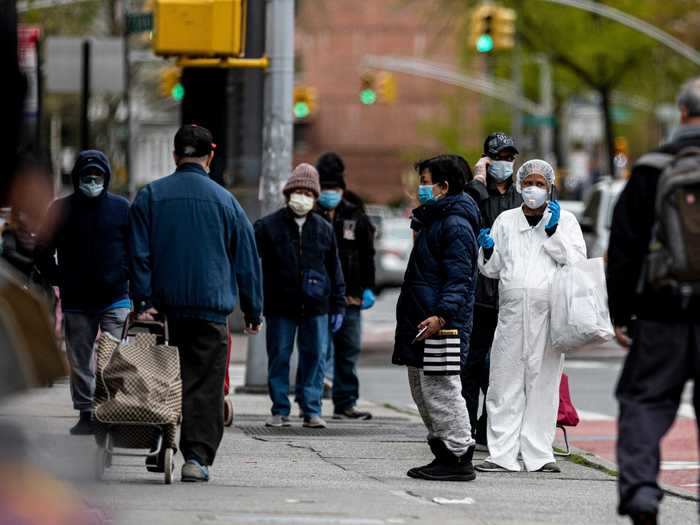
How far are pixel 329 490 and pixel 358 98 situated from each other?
8746 cm

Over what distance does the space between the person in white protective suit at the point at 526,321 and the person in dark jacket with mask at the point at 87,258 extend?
2.25 meters

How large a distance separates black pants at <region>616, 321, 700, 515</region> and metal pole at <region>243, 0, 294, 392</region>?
8.35 meters

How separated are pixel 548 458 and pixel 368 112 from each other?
3414 inches

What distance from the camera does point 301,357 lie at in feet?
42.3

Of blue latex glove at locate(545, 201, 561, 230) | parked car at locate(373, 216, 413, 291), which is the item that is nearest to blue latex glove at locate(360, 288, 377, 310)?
blue latex glove at locate(545, 201, 561, 230)

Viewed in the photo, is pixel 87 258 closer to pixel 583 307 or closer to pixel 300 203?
pixel 300 203

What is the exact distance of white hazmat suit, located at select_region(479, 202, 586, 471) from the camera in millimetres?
10211

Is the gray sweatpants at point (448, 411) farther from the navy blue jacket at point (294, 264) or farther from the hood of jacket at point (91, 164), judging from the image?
the navy blue jacket at point (294, 264)

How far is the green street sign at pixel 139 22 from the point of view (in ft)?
75.5

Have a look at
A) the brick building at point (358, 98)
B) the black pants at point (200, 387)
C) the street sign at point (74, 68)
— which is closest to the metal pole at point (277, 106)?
the black pants at point (200, 387)

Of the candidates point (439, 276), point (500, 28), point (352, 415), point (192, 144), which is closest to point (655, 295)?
point (439, 276)

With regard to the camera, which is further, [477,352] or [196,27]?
[196,27]

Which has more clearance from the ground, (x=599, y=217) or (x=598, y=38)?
(x=598, y=38)

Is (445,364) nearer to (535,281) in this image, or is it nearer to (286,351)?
(535,281)
